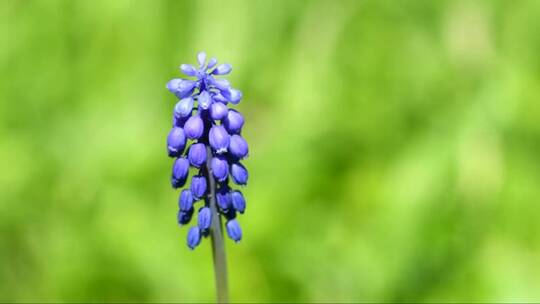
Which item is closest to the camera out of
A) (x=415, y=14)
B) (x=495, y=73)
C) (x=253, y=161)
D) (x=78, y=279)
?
(x=78, y=279)

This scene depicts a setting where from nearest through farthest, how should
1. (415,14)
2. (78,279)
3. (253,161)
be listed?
(78,279) < (253,161) < (415,14)

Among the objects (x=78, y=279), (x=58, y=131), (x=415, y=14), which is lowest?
(x=78, y=279)

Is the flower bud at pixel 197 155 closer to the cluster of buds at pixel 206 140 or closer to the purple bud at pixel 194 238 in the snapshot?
the cluster of buds at pixel 206 140

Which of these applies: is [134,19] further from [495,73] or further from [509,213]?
[509,213]

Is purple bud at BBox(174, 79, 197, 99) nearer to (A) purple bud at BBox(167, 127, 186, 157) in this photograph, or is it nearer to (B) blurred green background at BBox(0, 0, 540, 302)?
(A) purple bud at BBox(167, 127, 186, 157)

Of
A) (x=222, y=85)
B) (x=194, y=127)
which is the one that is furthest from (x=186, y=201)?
(x=222, y=85)

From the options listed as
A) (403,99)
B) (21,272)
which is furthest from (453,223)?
(21,272)

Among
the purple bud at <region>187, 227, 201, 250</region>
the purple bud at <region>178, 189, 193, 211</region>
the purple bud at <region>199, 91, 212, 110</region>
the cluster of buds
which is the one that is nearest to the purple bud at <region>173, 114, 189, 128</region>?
the cluster of buds

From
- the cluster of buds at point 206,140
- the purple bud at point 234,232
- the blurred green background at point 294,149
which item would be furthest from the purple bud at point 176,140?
the blurred green background at point 294,149
